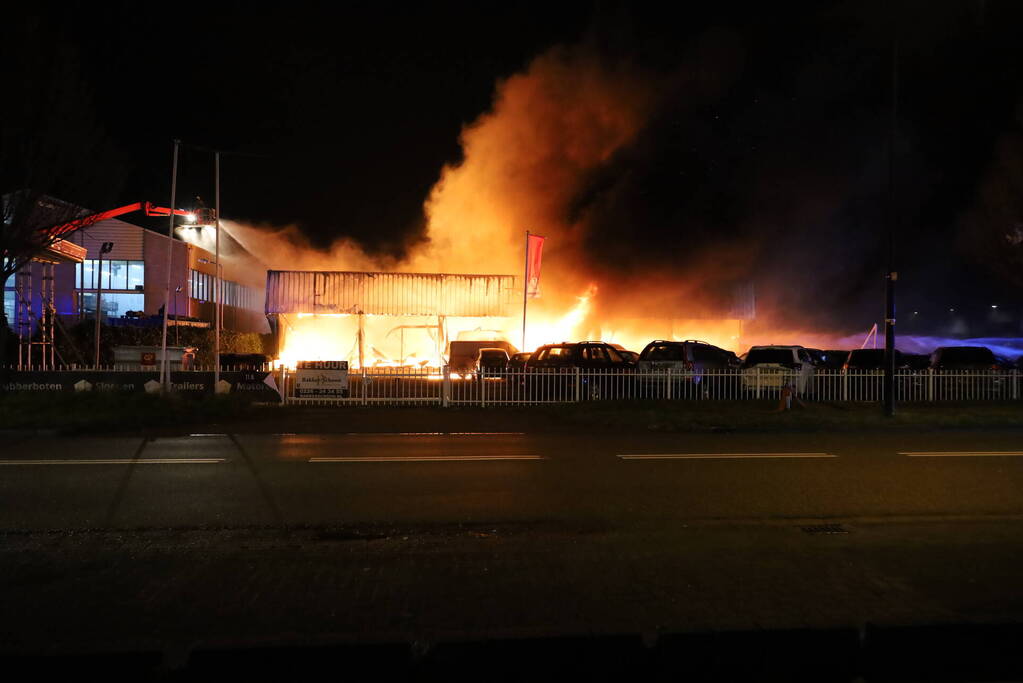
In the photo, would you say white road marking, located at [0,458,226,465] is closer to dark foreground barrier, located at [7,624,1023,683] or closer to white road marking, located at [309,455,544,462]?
white road marking, located at [309,455,544,462]

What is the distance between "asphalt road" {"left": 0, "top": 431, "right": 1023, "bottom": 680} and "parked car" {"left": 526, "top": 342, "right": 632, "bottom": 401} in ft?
26.5

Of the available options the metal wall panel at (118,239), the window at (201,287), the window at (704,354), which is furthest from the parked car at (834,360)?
the metal wall panel at (118,239)

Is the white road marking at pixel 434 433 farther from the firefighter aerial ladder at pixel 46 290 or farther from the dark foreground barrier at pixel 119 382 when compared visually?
the firefighter aerial ladder at pixel 46 290

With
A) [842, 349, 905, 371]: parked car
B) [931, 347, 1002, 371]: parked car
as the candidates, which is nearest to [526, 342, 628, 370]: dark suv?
[842, 349, 905, 371]: parked car

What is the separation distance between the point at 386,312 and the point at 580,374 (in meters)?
15.8

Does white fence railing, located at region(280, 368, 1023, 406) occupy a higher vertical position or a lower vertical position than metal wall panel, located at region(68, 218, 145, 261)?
lower

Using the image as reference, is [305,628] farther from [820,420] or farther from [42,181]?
[42,181]

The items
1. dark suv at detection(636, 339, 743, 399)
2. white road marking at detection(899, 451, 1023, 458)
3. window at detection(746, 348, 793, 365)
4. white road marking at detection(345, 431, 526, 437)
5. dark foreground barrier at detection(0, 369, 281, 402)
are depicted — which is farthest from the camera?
window at detection(746, 348, 793, 365)

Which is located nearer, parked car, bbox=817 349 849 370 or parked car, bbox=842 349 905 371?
parked car, bbox=842 349 905 371

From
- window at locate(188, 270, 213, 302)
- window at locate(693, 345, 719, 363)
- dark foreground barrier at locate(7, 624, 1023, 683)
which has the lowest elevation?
dark foreground barrier at locate(7, 624, 1023, 683)

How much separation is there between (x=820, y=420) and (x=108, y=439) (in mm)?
12472

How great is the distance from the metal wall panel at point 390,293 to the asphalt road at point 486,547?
22236mm

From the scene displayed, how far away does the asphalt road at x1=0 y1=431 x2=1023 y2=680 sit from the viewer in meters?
4.57

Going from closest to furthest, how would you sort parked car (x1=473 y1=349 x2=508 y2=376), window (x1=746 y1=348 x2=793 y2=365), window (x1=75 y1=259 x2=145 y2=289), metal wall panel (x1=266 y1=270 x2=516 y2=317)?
1. window (x1=746 y1=348 x2=793 y2=365)
2. parked car (x1=473 y1=349 x2=508 y2=376)
3. metal wall panel (x1=266 y1=270 x2=516 y2=317)
4. window (x1=75 y1=259 x2=145 y2=289)
